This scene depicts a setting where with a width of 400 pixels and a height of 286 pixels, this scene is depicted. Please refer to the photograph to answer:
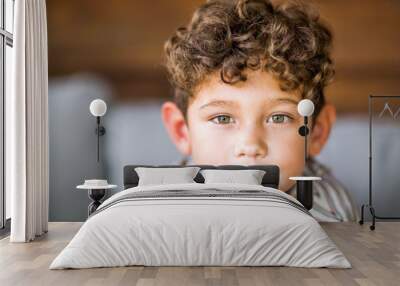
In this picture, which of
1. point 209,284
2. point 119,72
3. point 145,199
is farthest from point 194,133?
point 209,284

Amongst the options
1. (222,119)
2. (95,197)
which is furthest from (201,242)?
(222,119)

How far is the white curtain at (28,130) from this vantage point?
6.31 metres

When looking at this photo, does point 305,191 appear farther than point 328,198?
No

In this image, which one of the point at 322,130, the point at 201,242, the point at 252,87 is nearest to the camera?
the point at 201,242

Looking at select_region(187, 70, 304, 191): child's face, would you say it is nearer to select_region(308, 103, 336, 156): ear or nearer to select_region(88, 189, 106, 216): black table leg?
select_region(308, 103, 336, 156): ear

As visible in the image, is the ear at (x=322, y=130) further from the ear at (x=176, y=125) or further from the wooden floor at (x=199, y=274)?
the wooden floor at (x=199, y=274)

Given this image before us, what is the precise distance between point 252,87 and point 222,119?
559 millimetres

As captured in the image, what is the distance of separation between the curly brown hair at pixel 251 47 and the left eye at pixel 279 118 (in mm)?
348

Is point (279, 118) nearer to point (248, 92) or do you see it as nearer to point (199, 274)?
point (248, 92)

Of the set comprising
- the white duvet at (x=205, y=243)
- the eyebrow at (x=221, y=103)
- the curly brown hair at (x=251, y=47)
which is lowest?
the white duvet at (x=205, y=243)

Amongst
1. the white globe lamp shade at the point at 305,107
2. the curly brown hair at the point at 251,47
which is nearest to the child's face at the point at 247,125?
the curly brown hair at the point at 251,47

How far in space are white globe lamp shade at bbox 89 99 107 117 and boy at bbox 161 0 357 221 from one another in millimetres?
800

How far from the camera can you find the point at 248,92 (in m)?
7.62

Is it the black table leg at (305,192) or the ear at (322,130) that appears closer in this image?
the black table leg at (305,192)
